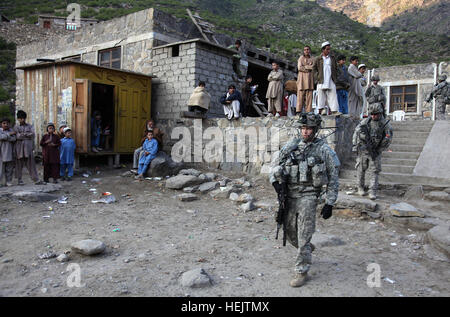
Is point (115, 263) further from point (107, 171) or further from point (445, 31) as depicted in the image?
point (445, 31)

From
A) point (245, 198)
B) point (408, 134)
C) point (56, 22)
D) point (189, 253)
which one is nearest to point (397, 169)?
point (408, 134)

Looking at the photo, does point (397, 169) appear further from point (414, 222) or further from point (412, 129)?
point (412, 129)

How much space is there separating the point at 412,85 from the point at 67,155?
19.3 m

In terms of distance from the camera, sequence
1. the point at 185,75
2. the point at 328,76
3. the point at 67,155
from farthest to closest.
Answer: the point at 185,75 → the point at 67,155 → the point at 328,76

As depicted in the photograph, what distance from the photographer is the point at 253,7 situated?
175ft

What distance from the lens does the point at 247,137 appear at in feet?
27.7

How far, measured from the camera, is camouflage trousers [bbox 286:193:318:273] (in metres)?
3.38

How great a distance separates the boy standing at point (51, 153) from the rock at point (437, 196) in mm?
8049

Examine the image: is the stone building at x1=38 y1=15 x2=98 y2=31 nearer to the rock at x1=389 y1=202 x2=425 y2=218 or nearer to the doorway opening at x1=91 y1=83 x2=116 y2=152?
the doorway opening at x1=91 y1=83 x2=116 y2=152

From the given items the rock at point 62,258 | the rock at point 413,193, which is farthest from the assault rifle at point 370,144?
the rock at point 62,258

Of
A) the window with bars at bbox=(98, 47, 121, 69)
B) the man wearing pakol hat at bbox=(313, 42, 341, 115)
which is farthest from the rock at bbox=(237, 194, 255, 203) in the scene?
the window with bars at bbox=(98, 47, 121, 69)

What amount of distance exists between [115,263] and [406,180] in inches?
222

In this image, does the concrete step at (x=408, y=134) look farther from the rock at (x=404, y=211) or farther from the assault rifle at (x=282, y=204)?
the assault rifle at (x=282, y=204)

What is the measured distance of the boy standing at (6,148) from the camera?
7.11m
